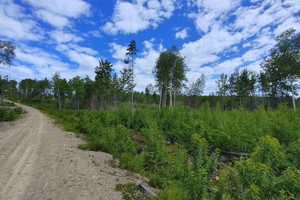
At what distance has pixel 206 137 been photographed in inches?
295

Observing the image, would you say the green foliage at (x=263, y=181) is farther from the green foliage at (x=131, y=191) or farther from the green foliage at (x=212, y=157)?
the green foliage at (x=131, y=191)

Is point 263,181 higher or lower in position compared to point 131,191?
higher

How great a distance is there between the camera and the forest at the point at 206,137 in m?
2.30

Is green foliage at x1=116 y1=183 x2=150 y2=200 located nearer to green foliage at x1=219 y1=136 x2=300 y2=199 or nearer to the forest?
the forest

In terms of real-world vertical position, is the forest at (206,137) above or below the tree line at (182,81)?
below

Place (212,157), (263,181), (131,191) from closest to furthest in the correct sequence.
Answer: (263,181)
(212,157)
(131,191)

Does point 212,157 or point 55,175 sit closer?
point 212,157

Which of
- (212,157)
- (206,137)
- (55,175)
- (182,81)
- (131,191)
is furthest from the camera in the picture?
(182,81)

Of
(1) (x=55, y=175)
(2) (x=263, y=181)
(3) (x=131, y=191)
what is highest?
(2) (x=263, y=181)

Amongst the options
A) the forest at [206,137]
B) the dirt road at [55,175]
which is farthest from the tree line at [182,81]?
the dirt road at [55,175]

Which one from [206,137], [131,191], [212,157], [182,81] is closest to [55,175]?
[131,191]

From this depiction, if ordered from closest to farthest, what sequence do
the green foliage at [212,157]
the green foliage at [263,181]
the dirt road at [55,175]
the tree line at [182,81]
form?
the green foliage at [263,181]
the green foliage at [212,157]
the dirt road at [55,175]
the tree line at [182,81]

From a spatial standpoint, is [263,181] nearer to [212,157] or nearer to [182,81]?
[212,157]

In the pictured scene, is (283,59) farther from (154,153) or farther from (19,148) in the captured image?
(19,148)
